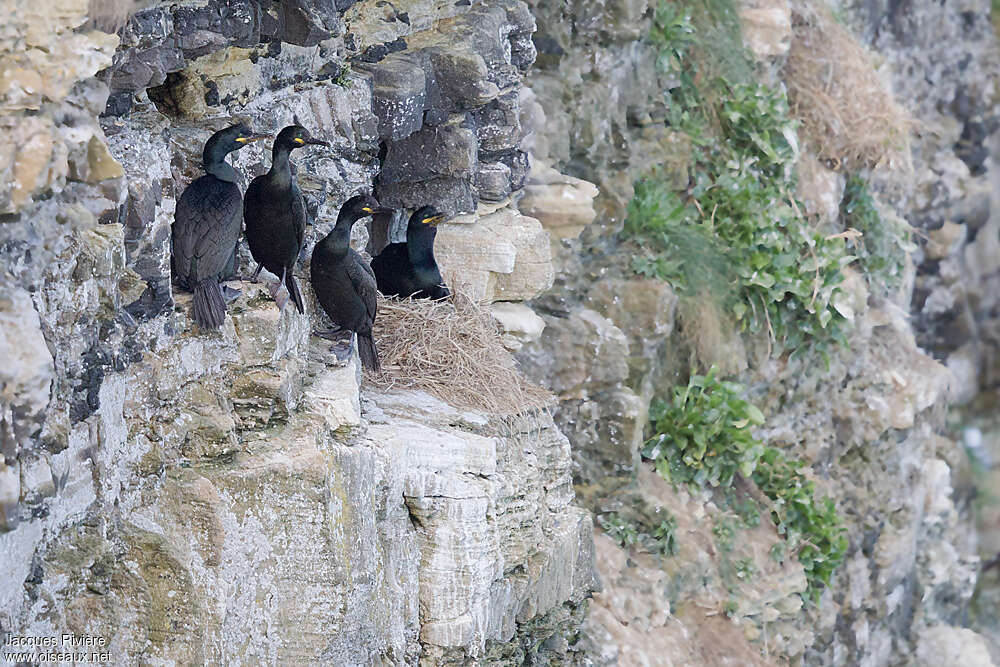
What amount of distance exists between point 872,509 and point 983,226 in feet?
13.6

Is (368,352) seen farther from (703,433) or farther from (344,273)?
(703,433)

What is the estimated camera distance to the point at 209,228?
268cm

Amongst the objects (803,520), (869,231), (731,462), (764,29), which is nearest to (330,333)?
(731,462)

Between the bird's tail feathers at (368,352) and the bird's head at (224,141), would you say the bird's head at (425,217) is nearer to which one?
the bird's tail feathers at (368,352)

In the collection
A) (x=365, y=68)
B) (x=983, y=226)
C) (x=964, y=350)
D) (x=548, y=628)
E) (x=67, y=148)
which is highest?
(x=67, y=148)

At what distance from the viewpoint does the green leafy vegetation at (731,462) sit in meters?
5.73

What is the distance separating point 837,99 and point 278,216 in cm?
508

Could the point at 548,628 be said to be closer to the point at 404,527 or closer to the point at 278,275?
the point at 404,527

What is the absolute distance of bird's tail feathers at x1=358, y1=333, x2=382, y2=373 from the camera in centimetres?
360

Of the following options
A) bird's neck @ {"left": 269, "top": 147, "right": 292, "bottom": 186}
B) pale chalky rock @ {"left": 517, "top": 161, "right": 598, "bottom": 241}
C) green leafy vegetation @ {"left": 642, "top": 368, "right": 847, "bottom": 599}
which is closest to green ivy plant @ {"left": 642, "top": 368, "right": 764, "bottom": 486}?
green leafy vegetation @ {"left": 642, "top": 368, "right": 847, "bottom": 599}

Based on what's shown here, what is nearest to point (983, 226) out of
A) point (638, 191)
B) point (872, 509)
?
point (872, 509)

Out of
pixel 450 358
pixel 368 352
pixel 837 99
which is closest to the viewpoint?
pixel 368 352

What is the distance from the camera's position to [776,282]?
239 inches

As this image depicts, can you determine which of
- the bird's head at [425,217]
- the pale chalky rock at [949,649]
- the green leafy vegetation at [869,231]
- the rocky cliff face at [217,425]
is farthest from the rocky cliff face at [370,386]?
the pale chalky rock at [949,649]
